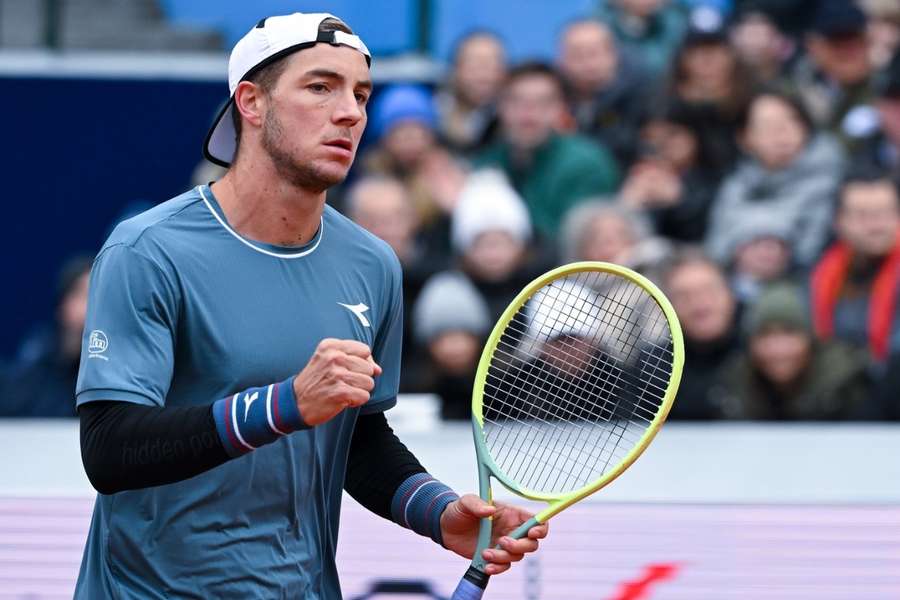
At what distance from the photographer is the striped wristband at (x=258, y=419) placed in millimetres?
2465

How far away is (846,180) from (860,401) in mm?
1168

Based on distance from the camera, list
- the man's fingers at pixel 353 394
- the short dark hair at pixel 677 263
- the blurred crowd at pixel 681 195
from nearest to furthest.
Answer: the man's fingers at pixel 353 394 → the blurred crowd at pixel 681 195 → the short dark hair at pixel 677 263

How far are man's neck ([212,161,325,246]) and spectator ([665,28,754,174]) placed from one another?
4.80 m

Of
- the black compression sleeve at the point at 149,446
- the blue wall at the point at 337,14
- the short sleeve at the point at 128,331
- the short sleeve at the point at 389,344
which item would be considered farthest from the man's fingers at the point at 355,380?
the blue wall at the point at 337,14

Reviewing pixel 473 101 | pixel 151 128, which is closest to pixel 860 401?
pixel 473 101

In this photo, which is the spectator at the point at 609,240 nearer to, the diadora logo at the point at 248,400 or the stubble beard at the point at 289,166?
the stubble beard at the point at 289,166

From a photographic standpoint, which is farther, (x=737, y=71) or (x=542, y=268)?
(x=737, y=71)

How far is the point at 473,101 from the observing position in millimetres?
7855

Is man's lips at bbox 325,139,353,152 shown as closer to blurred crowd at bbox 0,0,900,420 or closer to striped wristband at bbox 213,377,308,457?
striped wristband at bbox 213,377,308,457

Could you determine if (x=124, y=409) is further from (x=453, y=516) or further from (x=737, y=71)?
(x=737, y=71)

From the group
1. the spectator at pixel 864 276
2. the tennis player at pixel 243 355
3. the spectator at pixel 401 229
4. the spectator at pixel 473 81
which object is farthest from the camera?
the spectator at pixel 473 81

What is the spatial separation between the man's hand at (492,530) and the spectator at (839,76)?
4872mm

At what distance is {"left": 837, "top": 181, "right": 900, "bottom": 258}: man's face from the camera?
6531 mm

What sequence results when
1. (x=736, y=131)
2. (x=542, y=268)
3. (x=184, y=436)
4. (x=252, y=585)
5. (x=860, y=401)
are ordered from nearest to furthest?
1. (x=184, y=436)
2. (x=252, y=585)
3. (x=860, y=401)
4. (x=542, y=268)
5. (x=736, y=131)
